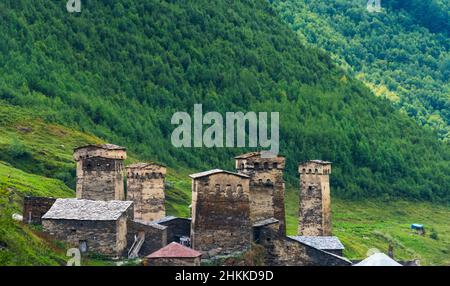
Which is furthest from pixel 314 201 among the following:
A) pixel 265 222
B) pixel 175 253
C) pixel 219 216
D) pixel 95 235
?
pixel 175 253

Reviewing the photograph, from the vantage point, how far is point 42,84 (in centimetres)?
18775

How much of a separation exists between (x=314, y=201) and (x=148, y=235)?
24932 mm

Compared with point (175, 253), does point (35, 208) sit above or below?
above

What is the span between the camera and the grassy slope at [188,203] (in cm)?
12988

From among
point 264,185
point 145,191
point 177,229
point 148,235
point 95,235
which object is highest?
point 264,185

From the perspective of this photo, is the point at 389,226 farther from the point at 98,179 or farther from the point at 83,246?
the point at 83,246

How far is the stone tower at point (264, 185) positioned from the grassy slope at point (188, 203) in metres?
16.8

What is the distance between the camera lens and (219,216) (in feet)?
309

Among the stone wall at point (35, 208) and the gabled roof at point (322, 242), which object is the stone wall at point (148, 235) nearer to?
the stone wall at point (35, 208)

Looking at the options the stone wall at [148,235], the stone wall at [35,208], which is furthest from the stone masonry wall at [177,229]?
the stone wall at [35,208]

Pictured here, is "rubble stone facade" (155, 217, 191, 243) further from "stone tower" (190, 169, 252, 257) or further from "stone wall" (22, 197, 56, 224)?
"stone wall" (22, 197, 56, 224)
